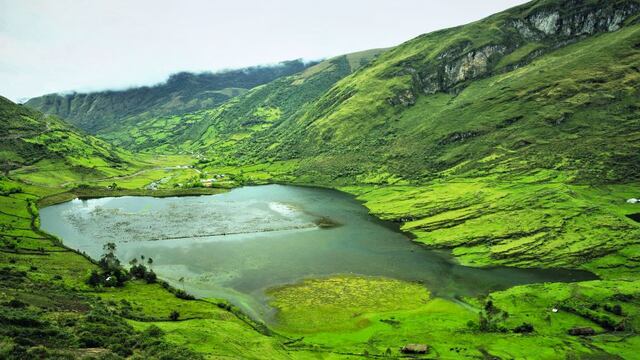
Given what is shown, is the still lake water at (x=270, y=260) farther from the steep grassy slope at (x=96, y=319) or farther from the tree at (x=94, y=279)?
the tree at (x=94, y=279)

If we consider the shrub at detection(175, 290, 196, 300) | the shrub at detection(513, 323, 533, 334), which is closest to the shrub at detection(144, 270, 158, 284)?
the shrub at detection(175, 290, 196, 300)

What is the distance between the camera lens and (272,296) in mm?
130875

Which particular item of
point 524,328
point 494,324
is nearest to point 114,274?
point 494,324

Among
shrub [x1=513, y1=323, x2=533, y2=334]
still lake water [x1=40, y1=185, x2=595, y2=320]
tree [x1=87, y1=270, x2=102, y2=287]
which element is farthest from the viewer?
still lake water [x1=40, y1=185, x2=595, y2=320]

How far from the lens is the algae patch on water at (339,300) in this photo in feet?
387

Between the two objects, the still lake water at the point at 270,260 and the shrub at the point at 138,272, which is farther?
the still lake water at the point at 270,260

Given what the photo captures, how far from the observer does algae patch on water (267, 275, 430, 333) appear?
387 ft

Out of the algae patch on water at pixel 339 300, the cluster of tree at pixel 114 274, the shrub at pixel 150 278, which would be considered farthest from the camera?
the shrub at pixel 150 278

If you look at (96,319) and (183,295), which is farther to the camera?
(183,295)

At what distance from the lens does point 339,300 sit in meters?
130

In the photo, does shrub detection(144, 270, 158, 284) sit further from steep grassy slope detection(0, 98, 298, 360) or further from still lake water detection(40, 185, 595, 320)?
still lake water detection(40, 185, 595, 320)

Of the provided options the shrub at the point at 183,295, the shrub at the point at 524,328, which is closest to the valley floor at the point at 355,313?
the shrub at the point at 524,328

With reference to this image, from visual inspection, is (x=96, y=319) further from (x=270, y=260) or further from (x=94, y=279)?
(x=270, y=260)

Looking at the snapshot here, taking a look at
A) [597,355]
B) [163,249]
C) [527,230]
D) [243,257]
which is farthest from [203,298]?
[527,230]
